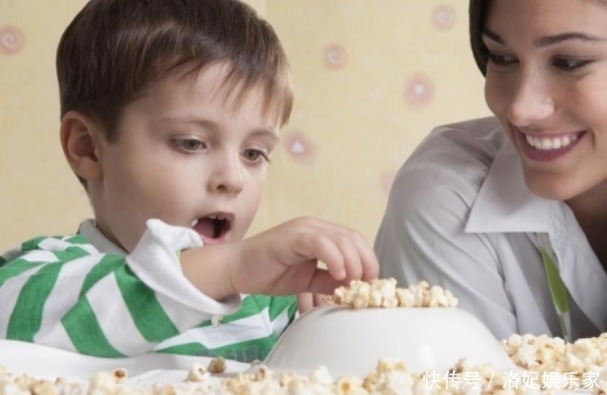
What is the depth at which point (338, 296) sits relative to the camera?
0.70 meters

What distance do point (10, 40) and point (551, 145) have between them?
1727 mm

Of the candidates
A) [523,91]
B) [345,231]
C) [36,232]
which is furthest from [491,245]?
[36,232]

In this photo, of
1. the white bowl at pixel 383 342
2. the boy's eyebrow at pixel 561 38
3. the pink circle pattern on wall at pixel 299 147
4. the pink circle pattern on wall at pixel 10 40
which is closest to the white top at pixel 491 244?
the boy's eyebrow at pixel 561 38

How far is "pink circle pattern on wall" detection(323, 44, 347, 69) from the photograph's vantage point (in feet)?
9.80

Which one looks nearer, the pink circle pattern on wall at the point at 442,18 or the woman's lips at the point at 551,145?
the woman's lips at the point at 551,145

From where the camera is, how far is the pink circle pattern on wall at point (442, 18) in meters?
2.99

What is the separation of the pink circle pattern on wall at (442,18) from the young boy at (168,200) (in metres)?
1.85

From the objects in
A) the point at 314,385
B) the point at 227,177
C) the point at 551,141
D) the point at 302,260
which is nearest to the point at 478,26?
the point at 551,141

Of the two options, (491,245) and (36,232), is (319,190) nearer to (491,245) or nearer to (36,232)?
(36,232)

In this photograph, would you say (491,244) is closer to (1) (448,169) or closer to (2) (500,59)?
(1) (448,169)

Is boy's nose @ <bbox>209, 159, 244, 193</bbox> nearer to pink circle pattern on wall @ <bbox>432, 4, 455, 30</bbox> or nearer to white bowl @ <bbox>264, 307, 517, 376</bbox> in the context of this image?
white bowl @ <bbox>264, 307, 517, 376</bbox>

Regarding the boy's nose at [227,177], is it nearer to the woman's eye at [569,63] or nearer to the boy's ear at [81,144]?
the boy's ear at [81,144]

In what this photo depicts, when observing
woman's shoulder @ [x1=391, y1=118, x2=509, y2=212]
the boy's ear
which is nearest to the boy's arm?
the boy's ear

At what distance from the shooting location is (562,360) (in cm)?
68
